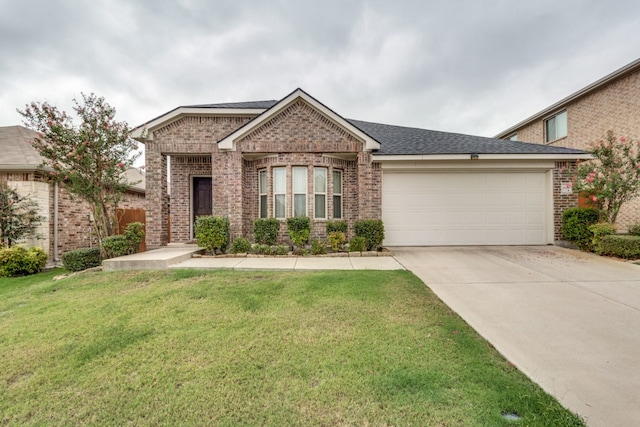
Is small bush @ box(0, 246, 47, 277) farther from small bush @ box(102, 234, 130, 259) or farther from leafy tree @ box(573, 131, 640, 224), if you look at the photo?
leafy tree @ box(573, 131, 640, 224)

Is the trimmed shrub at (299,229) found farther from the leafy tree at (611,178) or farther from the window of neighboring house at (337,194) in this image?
the leafy tree at (611,178)

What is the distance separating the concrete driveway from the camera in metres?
2.18

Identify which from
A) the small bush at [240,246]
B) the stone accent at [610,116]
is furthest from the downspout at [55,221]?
the stone accent at [610,116]

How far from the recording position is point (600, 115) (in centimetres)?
1184

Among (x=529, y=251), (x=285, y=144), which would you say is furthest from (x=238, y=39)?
(x=529, y=251)

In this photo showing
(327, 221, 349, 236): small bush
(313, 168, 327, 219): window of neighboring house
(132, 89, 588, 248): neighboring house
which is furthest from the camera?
(313, 168, 327, 219): window of neighboring house

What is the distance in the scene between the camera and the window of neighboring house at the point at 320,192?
8.96 m

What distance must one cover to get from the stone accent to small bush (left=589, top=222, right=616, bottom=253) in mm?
3481

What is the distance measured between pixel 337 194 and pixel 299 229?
2.09 m

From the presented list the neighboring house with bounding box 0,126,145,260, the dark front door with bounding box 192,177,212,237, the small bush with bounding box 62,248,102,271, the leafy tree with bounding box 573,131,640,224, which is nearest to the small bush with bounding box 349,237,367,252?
the dark front door with bounding box 192,177,212,237

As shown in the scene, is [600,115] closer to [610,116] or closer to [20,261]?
[610,116]

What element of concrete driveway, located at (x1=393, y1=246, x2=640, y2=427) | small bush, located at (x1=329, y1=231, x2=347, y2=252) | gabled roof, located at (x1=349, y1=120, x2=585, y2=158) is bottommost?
concrete driveway, located at (x1=393, y1=246, x2=640, y2=427)

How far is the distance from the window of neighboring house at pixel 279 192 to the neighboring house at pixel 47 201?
4.68 m

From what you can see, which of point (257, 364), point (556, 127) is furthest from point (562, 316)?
point (556, 127)
